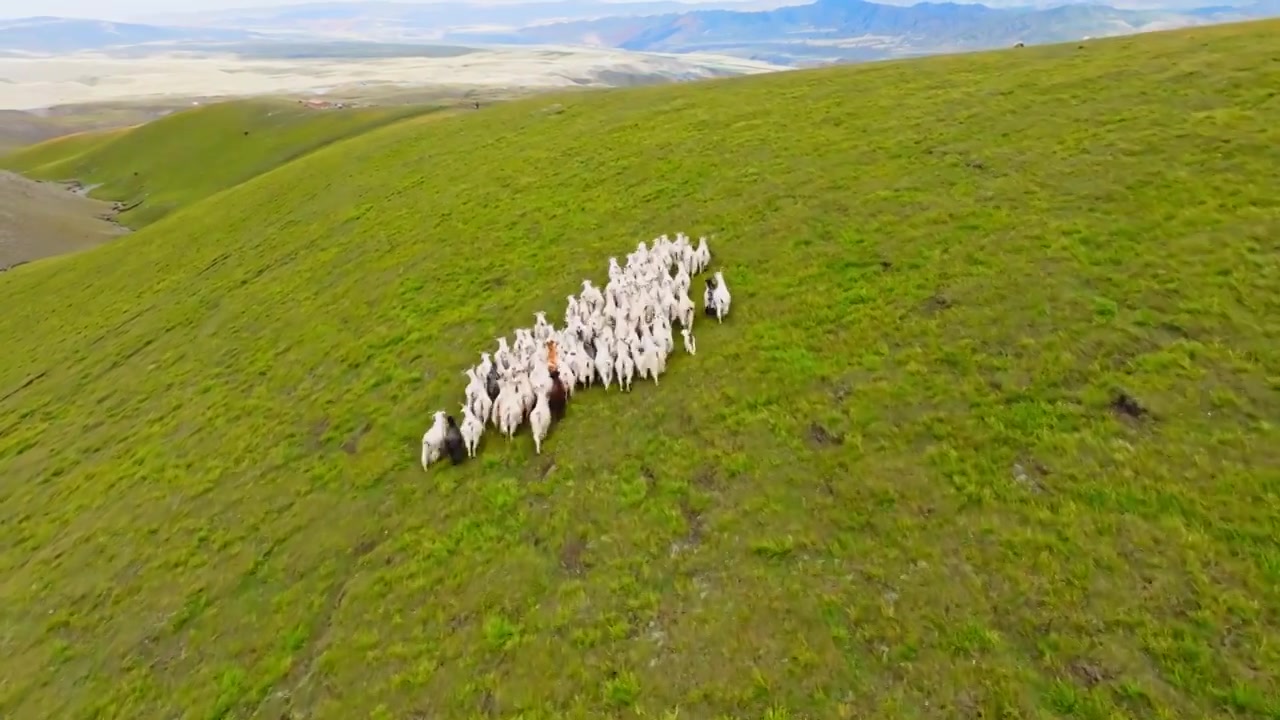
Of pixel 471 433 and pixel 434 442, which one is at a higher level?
pixel 471 433

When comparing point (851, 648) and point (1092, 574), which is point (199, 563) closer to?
point (851, 648)

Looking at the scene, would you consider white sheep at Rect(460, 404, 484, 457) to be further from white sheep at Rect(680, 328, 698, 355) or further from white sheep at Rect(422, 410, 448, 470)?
white sheep at Rect(680, 328, 698, 355)

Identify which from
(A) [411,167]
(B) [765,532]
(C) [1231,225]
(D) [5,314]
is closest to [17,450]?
(D) [5,314]

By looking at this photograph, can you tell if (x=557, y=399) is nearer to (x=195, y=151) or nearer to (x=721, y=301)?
(x=721, y=301)

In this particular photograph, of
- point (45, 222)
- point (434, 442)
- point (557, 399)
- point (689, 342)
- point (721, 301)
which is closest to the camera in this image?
point (434, 442)

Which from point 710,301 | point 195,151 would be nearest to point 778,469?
point 710,301

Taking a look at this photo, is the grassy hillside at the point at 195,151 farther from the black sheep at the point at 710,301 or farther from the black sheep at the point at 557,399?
the black sheep at the point at 710,301
